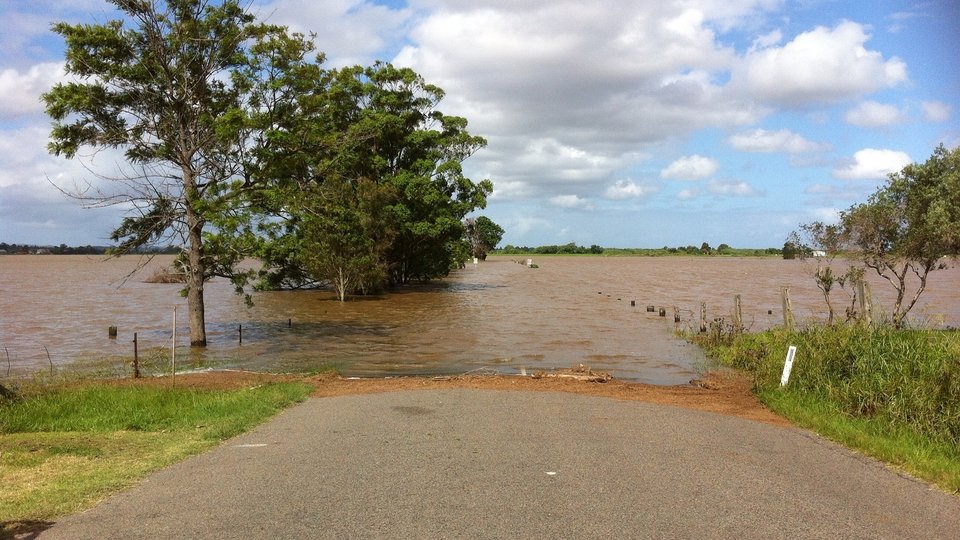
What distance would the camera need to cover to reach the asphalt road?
5879 mm

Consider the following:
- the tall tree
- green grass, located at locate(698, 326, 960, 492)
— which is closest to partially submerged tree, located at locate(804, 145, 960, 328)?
the tall tree

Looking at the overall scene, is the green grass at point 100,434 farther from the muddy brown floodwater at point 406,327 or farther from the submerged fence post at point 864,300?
the submerged fence post at point 864,300

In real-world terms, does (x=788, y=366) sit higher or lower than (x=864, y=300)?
Answer: lower

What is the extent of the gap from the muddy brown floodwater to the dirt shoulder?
2531 mm

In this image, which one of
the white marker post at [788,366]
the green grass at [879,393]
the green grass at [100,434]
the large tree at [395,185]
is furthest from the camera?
the large tree at [395,185]

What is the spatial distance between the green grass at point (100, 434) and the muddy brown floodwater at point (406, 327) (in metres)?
6.61

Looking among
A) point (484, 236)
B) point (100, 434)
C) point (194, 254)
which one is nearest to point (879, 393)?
point (100, 434)

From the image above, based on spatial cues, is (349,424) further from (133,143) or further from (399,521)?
(133,143)

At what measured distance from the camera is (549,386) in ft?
47.3

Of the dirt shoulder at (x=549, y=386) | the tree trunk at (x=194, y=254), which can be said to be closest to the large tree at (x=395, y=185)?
the tree trunk at (x=194, y=254)

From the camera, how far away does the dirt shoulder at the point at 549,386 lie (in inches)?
503

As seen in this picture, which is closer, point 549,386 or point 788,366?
point 788,366

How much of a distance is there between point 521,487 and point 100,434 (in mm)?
5892

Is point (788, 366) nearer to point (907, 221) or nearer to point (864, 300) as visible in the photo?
point (864, 300)
